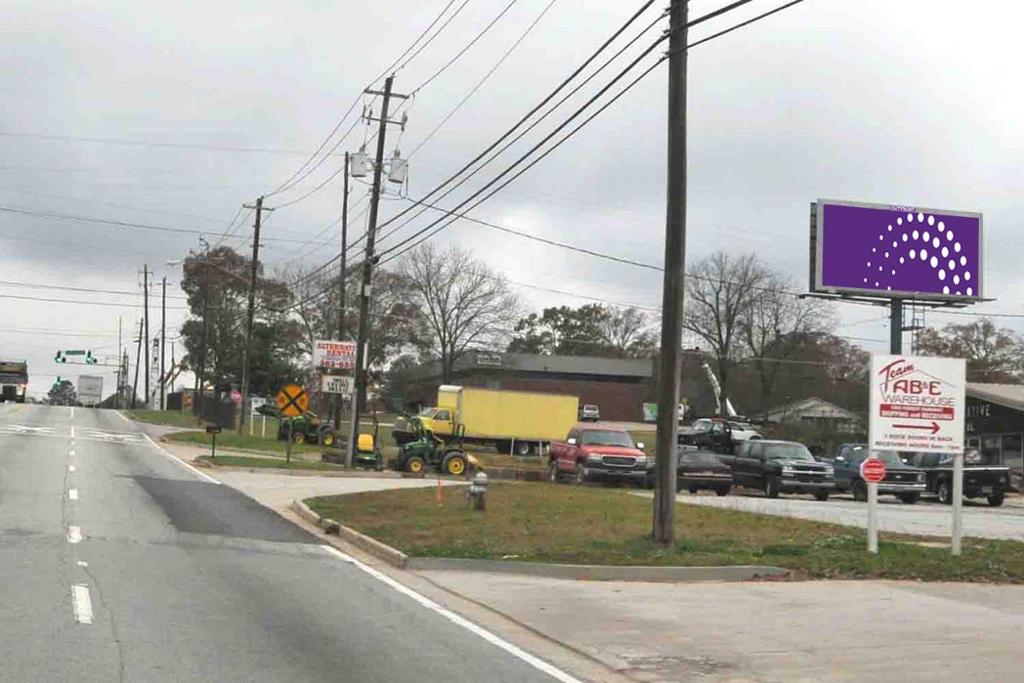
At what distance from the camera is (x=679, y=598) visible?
40.7 ft

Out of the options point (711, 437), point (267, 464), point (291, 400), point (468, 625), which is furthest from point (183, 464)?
point (711, 437)

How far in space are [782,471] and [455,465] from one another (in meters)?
10.7

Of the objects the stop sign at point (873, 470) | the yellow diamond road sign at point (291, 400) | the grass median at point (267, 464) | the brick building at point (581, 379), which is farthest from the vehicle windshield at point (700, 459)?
the brick building at point (581, 379)

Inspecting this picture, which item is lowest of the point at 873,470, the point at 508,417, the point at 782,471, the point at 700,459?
the point at 782,471

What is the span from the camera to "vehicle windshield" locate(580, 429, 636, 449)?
114ft

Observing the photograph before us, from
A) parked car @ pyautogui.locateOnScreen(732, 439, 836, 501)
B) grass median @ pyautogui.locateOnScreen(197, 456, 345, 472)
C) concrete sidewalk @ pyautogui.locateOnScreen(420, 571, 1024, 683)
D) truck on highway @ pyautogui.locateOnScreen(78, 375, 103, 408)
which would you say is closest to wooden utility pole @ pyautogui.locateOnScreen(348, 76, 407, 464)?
grass median @ pyautogui.locateOnScreen(197, 456, 345, 472)

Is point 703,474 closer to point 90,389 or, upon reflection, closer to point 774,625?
point 774,625

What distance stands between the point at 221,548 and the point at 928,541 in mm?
10995

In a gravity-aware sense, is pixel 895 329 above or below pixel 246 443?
above

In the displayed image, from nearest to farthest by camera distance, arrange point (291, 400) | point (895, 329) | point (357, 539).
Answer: point (357, 539), point (895, 329), point (291, 400)

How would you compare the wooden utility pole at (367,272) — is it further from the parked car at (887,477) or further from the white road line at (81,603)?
the white road line at (81,603)

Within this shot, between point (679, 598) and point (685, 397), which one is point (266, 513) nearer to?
point (679, 598)

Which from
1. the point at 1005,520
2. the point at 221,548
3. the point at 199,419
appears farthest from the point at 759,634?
the point at 199,419

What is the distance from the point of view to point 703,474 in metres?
33.4
